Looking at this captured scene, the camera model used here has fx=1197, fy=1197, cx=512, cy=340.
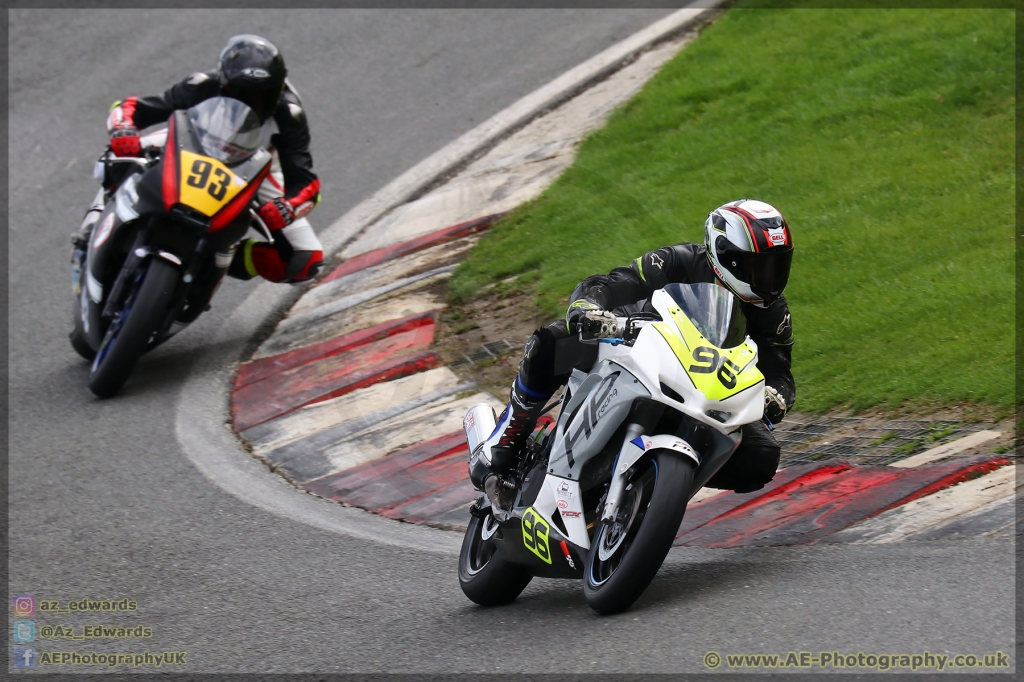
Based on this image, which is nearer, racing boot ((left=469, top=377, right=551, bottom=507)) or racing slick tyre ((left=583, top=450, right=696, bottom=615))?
racing slick tyre ((left=583, top=450, right=696, bottom=615))

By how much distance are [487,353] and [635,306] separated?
2992mm

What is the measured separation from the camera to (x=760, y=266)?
4.36m

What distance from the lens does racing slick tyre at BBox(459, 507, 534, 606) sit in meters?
4.60

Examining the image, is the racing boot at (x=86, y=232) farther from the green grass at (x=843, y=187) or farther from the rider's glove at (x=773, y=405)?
the rider's glove at (x=773, y=405)

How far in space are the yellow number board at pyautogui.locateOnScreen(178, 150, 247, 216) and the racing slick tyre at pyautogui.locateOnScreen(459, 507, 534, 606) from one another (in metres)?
3.46

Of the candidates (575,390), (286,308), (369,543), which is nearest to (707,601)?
(575,390)

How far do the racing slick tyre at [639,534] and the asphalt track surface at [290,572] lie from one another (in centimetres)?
13

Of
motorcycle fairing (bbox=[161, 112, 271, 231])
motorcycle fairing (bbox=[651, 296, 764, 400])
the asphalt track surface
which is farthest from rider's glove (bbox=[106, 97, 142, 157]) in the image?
motorcycle fairing (bbox=[651, 296, 764, 400])

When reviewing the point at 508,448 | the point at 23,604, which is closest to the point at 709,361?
the point at 508,448

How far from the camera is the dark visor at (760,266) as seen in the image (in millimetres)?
4348

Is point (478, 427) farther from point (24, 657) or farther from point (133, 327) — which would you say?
point (133, 327)

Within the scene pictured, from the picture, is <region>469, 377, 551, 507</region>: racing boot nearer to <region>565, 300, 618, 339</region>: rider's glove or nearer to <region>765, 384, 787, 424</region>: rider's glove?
<region>565, 300, 618, 339</region>: rider's glove

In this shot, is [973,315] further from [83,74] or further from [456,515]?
[83,74]

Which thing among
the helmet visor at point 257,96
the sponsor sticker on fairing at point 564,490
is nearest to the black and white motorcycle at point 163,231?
the helmet visor at point 257,96
